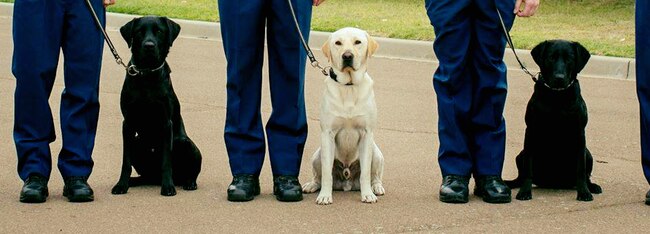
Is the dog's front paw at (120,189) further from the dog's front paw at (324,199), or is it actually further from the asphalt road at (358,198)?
the dog's front paw at (324,199)

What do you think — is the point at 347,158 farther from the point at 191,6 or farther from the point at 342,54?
the point at 191,6

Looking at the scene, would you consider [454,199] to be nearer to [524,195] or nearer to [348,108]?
[524,195]

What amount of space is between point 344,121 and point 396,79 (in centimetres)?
529

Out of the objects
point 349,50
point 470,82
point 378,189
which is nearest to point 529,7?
point 470,82

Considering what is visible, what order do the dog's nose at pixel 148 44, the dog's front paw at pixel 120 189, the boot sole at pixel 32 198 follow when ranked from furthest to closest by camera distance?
the dog's front paw at pixel 120 189, the dog's nose at pixel 148 44, the boot sole at pixel 32 198

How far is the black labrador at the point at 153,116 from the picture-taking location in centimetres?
661

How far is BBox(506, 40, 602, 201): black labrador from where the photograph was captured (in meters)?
6.57

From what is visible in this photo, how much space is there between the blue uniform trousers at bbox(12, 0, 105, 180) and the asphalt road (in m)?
0.25

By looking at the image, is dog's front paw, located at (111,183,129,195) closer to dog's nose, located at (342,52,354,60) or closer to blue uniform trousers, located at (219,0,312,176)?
blue uniform trousers, located at (219,0,312,176)

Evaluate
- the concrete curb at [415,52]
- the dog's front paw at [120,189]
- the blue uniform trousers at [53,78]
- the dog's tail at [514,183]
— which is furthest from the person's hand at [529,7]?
the concrete curb at [415,52]

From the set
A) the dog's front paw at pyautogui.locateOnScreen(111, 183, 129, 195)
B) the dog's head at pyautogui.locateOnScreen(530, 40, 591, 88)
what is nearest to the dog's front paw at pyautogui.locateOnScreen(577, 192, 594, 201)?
the dog's head at pyautogui.locateOnScreen(530, 40, 591, 88)

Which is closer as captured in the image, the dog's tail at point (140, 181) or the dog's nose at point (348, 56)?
the dog's nose at point (348, 56)

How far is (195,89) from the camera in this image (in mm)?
11195

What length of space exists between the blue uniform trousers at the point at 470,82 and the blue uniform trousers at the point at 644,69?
2.16 feet
